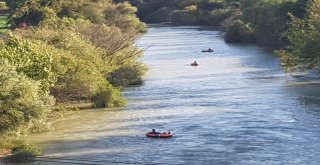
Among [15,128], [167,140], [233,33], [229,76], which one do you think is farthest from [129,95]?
[233,33]

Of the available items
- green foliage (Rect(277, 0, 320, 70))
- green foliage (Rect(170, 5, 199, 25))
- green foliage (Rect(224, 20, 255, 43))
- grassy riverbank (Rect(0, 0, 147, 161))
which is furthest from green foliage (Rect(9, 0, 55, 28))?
green foliage (Rect(170, 5, 199, 25))

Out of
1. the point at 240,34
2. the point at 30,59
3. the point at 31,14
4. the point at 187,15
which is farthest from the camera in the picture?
the point at 187,15

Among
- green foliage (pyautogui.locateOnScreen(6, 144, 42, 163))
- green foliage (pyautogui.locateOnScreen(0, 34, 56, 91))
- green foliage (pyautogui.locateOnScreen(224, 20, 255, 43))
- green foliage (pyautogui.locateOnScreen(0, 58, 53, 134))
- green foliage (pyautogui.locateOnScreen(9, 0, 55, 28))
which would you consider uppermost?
green foliage (pyautogui.locateOnScreen(9, 0, 55, 28))

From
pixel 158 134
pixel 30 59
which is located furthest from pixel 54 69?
pixel 158 134

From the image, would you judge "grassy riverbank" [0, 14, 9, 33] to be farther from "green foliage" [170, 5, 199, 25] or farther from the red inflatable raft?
the red inflatable raft

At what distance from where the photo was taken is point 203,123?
4078cm

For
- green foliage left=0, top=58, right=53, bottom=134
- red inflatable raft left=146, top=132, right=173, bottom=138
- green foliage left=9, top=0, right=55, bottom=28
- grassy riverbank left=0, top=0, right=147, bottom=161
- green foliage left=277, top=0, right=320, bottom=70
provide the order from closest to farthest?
green foliage left=0, top=58, right=53, bottom=134, grassy riverbank left=0, top=0, right=147, bottom=161, red inflatable raft left=146, top=132, right=173, bottom=138, green foliage left=277, top=0, right=320, bottom=70, green foliage left=9, top=0, right=55, bottom=28

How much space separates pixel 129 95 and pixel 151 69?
14.8 m

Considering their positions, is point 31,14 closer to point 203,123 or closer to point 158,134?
point 203,123

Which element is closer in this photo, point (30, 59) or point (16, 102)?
point (16, 102)

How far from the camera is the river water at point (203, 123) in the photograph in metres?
33.3

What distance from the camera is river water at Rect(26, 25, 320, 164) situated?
33344mm

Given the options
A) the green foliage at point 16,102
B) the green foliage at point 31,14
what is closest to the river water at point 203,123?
the green foliage at point 16,102

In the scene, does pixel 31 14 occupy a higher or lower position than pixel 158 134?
higher
